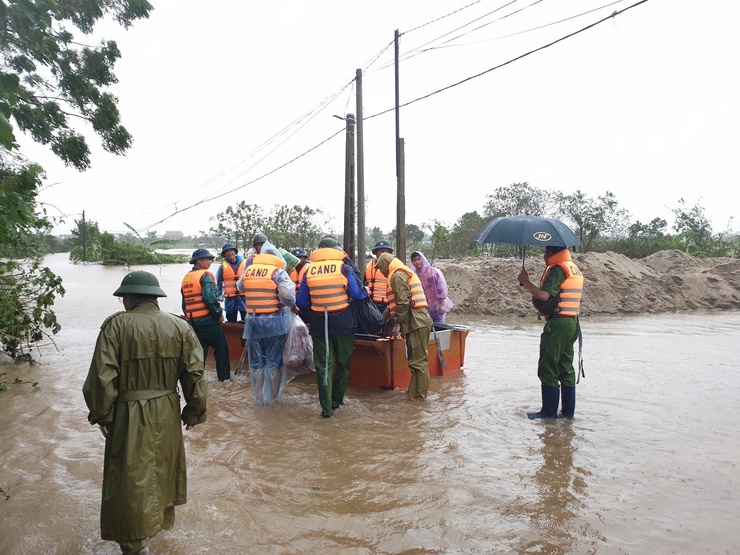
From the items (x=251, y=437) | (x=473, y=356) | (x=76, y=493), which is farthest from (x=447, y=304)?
(x=76, y=493)

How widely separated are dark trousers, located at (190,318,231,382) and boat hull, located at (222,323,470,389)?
1.90 meters

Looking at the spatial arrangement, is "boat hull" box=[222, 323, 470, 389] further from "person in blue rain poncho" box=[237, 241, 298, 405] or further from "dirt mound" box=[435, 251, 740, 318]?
"dirt mound" box=[435, 251, 740, 318]

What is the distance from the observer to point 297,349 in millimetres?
7348

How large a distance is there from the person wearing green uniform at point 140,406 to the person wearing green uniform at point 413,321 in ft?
11.4

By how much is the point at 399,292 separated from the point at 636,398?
332cm

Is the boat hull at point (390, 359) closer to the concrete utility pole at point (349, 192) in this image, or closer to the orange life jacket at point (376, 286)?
the orange life jacket at point (376, 286)

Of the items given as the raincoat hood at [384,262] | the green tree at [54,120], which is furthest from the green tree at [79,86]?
the raincoat hood at [384,262]

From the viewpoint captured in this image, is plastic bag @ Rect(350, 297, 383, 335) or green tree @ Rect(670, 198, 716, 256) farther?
green tree @ Rect(670, 198, 716, 256)

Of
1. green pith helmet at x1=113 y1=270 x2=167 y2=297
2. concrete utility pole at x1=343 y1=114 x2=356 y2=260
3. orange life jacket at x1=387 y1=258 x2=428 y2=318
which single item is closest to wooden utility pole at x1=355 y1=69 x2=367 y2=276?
concrete utility pole at x1=343 y1=114 x2=356 y2=260

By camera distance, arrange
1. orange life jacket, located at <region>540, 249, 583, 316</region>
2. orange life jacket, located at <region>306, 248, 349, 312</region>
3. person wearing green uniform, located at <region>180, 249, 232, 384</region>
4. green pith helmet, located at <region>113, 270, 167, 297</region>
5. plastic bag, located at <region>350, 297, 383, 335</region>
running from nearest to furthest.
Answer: green pith helmet, located at <region>113, 270, 167, 297</region>
orange life jacket, located at <region>540, 249, 583, 316</region>
orange life jacket, located at <region>306, 248, 349, 312</region>
plastic bag, located at <region>350, 297, 383, 335</region>
person wearing green uniform, located at <region>180, 249, 232, 384</region>

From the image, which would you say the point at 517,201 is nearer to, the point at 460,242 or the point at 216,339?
the point at 460,242

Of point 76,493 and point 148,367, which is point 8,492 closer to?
point 76,493

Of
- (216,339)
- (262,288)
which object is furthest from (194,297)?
(262,288)

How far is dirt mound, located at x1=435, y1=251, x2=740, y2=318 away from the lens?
1734cm
